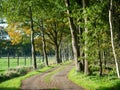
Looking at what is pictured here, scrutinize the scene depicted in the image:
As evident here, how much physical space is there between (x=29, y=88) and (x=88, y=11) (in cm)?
767

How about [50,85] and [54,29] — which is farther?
[54,29]

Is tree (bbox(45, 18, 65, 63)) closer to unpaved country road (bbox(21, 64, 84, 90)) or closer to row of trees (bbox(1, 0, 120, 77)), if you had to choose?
row of trees (bbox(1, 0, 120, 77))

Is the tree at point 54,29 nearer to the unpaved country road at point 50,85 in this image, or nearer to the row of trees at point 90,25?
the row of trees at point 90,25

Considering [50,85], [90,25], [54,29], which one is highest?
[54,29]

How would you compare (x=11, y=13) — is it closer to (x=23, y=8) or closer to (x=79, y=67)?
(x=23, y=8)

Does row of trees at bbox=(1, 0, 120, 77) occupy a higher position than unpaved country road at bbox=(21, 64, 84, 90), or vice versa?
row of trees at bbox=(1, 0, 120, 77)

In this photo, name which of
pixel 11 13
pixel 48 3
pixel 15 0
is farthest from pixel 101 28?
pixel 11 13

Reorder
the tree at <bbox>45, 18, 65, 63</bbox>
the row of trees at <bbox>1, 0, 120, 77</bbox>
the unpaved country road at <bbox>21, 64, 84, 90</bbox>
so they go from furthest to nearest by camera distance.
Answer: the tree at <bbox>45, 18, 65, 63</bbox> → the row of trees at <bbox>1, 0, 120, 77</bbox> → the unpaved country road at <bbox>21, 64, 84, 90</bbox>

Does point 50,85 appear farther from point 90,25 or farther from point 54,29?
point 54,29

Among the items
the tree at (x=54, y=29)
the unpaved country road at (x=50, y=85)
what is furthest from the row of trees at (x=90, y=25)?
the tree at (x=54, y=29)

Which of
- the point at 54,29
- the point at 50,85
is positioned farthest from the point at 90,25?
the point at 54,29

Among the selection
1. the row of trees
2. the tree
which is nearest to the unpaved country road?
the row of trees

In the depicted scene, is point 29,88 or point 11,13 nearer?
point 29,88

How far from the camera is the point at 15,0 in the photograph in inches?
1560
